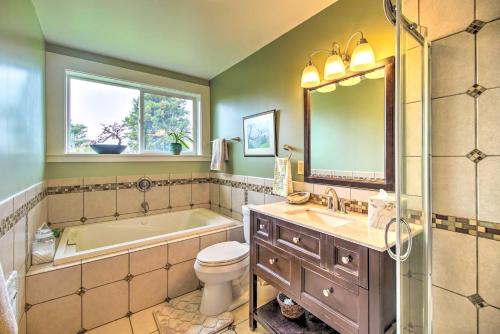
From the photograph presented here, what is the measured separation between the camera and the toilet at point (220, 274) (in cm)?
175

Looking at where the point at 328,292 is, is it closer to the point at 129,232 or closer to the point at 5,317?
the point at 5,317

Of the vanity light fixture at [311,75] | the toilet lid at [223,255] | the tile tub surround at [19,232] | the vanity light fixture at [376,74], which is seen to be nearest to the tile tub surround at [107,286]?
the tile tub surround at [19,232]

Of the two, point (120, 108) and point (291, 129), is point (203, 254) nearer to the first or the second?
point (291, 129)

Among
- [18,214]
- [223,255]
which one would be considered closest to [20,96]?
[18,214]

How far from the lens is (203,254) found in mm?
1864

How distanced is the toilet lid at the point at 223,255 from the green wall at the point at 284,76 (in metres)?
0.77

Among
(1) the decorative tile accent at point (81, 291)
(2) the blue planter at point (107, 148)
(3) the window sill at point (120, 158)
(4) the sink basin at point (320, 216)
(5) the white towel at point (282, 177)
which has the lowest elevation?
(1) the decorative tile accent at point (81, 291)

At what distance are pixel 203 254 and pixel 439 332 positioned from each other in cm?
152

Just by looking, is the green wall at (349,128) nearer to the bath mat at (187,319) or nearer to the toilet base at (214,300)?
the toilet base at (214,300)

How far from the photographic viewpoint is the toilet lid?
1.76 metres

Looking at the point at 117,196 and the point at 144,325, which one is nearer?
the point at 144,325

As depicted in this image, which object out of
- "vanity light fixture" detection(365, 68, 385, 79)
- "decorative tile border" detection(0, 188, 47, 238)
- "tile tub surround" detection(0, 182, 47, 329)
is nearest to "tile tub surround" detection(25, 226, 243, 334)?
"tile tub surround" detection(0, 182, 47, 329)

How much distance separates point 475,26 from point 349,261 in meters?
1.20

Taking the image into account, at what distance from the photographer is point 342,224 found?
4.26 ft
